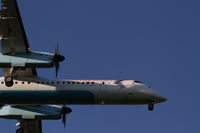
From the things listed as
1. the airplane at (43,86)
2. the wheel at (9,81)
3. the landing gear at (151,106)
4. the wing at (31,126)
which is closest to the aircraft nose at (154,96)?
the airplane at (43,86)

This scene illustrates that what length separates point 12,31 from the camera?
102ft

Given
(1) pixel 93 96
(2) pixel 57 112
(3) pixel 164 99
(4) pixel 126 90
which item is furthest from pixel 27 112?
(3) pixel 164 99

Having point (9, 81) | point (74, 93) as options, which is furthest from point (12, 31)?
point (74, 93)

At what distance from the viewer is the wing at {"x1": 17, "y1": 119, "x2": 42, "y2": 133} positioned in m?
40.0

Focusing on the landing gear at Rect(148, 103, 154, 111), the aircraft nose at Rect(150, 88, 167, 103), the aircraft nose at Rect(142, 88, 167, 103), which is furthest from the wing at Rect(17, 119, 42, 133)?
the aircraft nose at Rect(150, 88, 167, 103)

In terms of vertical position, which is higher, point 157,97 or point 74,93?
point 74,93

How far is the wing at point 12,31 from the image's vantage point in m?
29.4

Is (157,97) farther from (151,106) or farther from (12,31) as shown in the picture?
Answer: (12,31)

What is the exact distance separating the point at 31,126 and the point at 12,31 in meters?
12.6

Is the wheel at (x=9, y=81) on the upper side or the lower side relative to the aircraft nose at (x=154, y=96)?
upper

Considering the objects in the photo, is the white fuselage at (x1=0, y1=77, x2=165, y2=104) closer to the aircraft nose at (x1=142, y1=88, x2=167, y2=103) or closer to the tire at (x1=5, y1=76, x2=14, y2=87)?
the aircraft nose at (x1=142, y1=88, x2=167, y2=103)

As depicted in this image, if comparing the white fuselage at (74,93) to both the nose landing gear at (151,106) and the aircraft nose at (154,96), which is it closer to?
the aircraft nose at (154,96)

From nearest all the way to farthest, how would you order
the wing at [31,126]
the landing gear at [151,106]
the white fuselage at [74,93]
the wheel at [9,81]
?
the wheel at [9,81] → the white fuselage at [74,93] → the landing gear at [151,106] → the wing at [31,126]

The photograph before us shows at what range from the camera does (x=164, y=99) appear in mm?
34062
